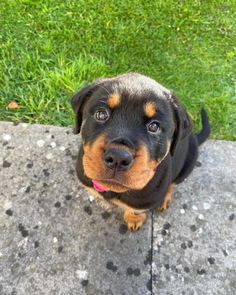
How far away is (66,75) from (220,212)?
1.92 m

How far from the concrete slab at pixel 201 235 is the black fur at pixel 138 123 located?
1.72ft

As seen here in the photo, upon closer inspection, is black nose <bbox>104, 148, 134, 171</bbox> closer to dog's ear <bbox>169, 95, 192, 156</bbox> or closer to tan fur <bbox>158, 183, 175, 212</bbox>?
dog's ear <bbox>169, 95, 192, 156</bbox>

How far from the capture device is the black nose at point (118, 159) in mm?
2201

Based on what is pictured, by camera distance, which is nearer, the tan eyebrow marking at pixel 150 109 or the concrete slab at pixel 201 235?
the tan eyebrow marking at pixel 150 109

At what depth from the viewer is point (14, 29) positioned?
4344mm

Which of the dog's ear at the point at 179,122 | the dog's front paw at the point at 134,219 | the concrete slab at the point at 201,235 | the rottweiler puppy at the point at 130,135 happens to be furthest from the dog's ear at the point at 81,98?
the concrete slab at the point at 201,235

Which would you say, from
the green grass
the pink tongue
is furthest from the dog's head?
the green grass

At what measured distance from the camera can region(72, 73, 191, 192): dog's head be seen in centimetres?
229

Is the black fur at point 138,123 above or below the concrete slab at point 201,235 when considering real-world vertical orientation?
above

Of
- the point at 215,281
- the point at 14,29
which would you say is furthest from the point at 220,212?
the point at 14,29

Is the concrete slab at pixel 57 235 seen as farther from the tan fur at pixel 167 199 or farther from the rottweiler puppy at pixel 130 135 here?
the rottweiler puppy at pixel 130 135

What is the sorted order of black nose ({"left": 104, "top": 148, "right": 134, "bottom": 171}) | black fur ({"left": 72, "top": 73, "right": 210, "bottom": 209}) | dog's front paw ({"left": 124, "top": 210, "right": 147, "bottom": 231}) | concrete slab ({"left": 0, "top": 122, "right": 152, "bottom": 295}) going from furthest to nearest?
dog's front paw ({"left": 124, "top": 210, "right": 147, "bottom": 231}) < concrete slab ({"left": 0, "top": 122, "right": 152, "bottom": 295}) < black fur ({"left": 72, "top": 73, "right": 210, "bottom": 209}) < black nose ({"left": 104, "top": 148, "right": 134, "bottom": 171})

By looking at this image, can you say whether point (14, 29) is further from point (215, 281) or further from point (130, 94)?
point (215, 281)

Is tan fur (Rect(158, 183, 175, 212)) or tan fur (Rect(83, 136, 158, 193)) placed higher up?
tan fur (Rect(83, 136, 158, 193))
